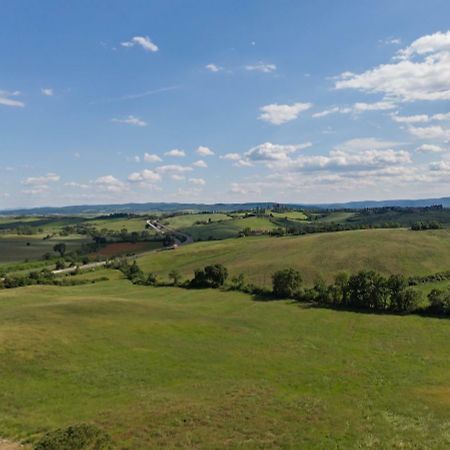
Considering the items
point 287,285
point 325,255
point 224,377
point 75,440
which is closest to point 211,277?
point 287,285

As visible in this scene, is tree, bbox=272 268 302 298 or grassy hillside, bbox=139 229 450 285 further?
grassy hillside, bbox=139 229 450 285

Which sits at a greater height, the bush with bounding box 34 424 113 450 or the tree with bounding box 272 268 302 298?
the bush with bounding box 34 424 113 450

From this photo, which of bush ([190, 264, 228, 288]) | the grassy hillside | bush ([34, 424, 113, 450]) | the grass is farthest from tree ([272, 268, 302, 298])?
bush ([34, 424, 113, 450])

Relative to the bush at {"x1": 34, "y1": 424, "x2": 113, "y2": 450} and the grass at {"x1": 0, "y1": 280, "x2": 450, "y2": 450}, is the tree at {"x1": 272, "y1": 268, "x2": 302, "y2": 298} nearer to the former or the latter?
the grass at {"x1": 0, "y1": 280, "x2": 450, "y2": 450}

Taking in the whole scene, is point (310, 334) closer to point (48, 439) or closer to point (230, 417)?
point (230, 417)

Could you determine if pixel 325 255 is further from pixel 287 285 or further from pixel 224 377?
pixel 224 377

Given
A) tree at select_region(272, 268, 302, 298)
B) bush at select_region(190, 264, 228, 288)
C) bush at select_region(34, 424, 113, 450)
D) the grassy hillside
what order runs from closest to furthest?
bush at select_region(34, 424, 113, 450) < tree at select_region(272, 268, 302, 298) < bush at select_region(190, 264, 228, 288) < the grassy hillside
